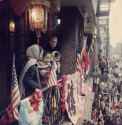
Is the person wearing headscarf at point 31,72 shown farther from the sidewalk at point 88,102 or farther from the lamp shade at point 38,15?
the sidewalk at point 88,102

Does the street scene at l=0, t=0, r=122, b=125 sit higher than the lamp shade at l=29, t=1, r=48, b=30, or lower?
lower

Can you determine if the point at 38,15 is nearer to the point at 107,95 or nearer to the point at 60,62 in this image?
the point at 60,62

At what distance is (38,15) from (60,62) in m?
0.19

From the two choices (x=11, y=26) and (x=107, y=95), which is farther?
(x=107, y=95)

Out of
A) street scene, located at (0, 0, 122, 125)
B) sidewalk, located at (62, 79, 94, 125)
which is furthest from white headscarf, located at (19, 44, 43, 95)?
sidewalk, located at (62, 79, 94, 125)

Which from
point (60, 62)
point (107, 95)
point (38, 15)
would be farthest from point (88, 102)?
point (38, 15)

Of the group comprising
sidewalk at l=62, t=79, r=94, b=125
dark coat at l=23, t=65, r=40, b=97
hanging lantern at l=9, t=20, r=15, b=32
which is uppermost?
hanging lantern at l=9, t=20, r=15, b=32

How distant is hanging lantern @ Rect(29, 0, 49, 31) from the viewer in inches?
46.4

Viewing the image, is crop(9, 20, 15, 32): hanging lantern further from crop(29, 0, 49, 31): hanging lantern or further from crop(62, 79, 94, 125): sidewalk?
crop(62, 79, 94, 125): sidewalk

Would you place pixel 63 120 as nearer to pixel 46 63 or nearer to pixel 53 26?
pixel 46 63

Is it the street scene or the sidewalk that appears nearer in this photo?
the street scene

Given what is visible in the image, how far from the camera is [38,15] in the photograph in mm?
1176

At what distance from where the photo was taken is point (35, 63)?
1.21m

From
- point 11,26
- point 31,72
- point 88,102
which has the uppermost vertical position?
point 11,26
